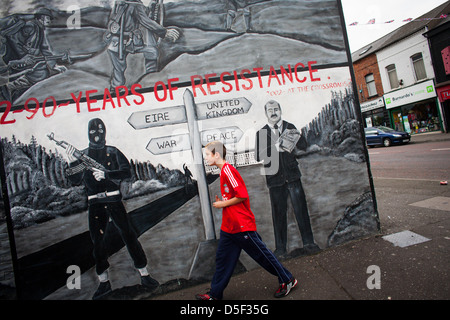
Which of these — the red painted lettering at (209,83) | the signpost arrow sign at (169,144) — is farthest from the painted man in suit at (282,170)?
the signpost arrow sign at (169,144)

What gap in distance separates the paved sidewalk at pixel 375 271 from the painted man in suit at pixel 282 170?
398mm

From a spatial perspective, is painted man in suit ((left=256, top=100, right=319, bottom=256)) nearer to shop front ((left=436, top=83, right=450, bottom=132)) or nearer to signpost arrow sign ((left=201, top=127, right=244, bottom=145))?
signpost arrow sign ((left=201, top=127, right=244, bottom=145))

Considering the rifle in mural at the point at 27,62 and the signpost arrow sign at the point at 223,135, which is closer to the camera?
the rifle in mural at the point at 27,62

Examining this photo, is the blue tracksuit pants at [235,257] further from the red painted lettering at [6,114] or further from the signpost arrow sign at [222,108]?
the red painted lettering at [6,114]

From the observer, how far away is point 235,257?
9.41 ft

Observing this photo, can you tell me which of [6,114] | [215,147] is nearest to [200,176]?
[215,147]

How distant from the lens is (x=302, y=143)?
148 inches

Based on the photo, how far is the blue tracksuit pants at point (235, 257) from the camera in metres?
2.82

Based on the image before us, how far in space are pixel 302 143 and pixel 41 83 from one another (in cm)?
355

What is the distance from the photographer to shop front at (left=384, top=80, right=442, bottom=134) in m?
18.8

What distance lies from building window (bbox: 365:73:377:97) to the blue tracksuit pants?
82.6 ft

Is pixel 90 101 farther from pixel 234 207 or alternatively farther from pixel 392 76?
pixel 392 76

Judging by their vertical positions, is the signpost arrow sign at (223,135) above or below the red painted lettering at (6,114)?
below

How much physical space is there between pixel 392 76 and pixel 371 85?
2.23 meters
